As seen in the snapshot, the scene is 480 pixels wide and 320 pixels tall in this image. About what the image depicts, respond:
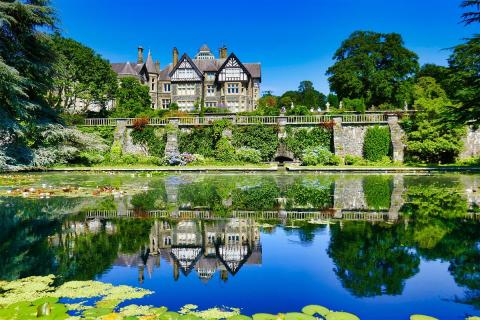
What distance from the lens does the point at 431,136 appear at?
26719mm

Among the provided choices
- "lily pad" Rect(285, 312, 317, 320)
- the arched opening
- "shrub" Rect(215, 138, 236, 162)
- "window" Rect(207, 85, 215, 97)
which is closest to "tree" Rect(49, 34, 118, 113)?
"shrub" Rect(215, 138, 236, 162)

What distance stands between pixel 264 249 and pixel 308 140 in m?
23.2

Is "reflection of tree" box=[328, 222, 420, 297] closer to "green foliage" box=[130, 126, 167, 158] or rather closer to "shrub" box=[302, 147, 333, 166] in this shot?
"shrub" box=[302, 147, 333, 166]

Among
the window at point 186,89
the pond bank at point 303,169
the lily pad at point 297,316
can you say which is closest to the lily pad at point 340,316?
the lily pad at point 297,316

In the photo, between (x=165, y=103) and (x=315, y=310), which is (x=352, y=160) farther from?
(x=165, y=103)

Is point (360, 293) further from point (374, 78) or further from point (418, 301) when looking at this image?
point (374, 78)

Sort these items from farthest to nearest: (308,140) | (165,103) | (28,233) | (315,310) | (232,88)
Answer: (165,103)
(232,88)
(308,140)
(28,233)
(315,310)

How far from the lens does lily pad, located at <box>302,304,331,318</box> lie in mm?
4047

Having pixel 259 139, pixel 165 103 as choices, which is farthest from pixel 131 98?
pixel 259 139

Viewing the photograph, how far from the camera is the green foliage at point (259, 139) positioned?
29.2m

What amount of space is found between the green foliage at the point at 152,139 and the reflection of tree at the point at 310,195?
16128 millimetres

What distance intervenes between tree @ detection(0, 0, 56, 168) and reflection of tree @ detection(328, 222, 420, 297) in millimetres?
15737

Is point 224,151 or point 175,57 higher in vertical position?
point 175,57

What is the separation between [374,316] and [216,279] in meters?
2.14
